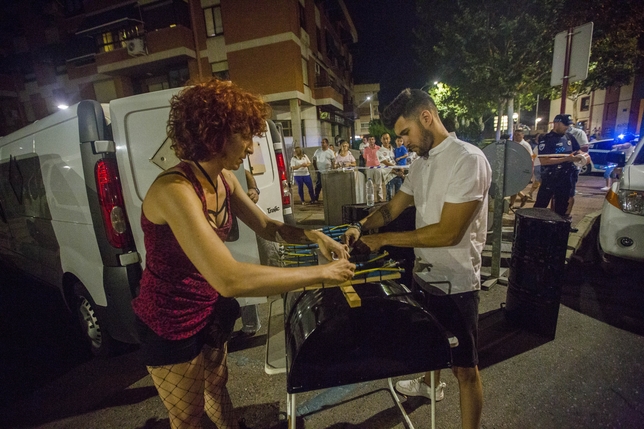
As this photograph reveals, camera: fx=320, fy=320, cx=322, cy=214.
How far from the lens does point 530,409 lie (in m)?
2.45

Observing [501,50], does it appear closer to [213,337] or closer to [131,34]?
[213,337]

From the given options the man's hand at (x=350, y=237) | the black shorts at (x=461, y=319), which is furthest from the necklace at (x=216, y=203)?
the black shorts at (x=461, y=319)

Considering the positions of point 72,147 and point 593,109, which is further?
point 593,109

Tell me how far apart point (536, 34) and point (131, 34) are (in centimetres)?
2423

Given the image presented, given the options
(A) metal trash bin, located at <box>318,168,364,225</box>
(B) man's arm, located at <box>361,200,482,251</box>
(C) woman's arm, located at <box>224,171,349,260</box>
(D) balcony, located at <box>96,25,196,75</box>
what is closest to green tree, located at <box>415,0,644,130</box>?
(A) metal trash bin, located at <box>318,168,364,225</box>

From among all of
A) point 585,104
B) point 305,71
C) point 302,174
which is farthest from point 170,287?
point 585,104

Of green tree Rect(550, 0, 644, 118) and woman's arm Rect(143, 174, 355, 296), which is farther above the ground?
green tree Rect(550, 0, 644, 118)

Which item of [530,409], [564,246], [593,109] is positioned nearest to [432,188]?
[530,409]

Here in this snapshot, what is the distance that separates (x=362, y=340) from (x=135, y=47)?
2560cm

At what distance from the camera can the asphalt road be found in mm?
2457

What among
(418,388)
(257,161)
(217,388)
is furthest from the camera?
(257,161)

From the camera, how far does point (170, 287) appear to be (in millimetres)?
1529

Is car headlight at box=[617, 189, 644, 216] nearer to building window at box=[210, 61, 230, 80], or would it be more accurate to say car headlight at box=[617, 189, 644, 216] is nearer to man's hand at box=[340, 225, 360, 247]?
man's hand at box=[340, 225, 360, 247]

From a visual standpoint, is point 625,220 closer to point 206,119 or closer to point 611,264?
point 611,264
